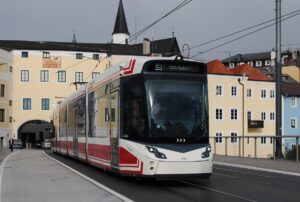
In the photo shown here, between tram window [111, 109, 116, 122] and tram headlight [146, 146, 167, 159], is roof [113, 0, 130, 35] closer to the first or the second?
tram window [111, 109, 116, 122]

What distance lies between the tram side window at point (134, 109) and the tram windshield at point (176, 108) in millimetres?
252

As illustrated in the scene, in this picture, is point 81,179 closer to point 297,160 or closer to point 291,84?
point 297,160

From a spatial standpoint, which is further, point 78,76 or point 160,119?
point 78,76

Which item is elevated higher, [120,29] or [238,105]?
[120,29]

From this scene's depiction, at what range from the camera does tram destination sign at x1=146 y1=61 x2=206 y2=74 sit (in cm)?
→ 1539

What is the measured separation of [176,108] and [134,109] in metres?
1.15

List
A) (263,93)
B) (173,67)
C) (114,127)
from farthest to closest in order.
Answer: (263,93) → (114,127) → (173,67)

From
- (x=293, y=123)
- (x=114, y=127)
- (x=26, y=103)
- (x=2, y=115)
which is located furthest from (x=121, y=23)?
(x=114, y=127)

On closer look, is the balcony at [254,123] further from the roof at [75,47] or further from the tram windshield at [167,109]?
the tram windshield at [167,109]

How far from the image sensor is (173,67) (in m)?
15.5

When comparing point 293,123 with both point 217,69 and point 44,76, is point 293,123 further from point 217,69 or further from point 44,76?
point 44,76

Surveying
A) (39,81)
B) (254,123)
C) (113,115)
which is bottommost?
(254,123)

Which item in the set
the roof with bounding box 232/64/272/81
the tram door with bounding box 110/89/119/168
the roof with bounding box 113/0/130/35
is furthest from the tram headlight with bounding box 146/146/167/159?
the roof with bounding box 113/0/130/35

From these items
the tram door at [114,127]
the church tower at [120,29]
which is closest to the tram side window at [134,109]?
the tram door at [114,127]
